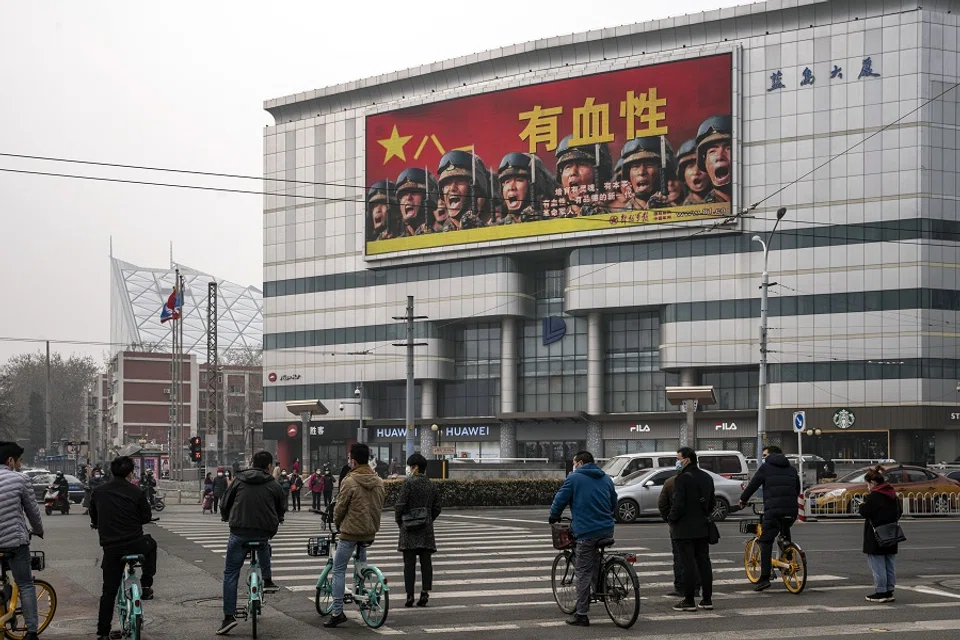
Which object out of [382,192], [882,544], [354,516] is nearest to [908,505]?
[882,544]

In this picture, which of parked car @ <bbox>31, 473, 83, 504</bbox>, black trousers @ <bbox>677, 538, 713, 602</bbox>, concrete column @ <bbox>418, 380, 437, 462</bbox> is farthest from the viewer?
concrete column @ <bbox>418, 380, 437, 462</bbox>

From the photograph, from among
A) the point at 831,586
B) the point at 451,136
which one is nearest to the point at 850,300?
the point at 451,136

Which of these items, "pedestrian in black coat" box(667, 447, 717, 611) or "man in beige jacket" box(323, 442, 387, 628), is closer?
"man in beige jacket" box(323, 442, 387, 628)

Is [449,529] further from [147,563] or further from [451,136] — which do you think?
[451,136]

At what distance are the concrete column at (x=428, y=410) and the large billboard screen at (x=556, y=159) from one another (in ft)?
32.4

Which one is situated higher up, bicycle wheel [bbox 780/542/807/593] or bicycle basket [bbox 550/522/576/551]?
bicycle basket [bbox 550/522/576/551]

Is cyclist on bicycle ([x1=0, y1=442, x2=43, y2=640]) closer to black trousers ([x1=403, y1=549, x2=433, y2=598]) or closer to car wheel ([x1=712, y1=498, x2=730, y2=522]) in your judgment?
black trousers ([x1=403, y1=549, x2=433, y2=598])

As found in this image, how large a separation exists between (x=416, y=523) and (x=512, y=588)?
8.62 ft

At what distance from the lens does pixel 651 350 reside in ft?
258

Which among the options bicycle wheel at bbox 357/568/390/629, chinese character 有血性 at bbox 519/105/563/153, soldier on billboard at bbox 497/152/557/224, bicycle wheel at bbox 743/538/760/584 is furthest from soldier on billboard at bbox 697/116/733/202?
bicycle wheel at bbox 357/568/390/629

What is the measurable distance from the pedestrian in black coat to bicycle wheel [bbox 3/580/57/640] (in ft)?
23.9

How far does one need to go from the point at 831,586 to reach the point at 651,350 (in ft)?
202

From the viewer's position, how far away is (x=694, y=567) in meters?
14.9

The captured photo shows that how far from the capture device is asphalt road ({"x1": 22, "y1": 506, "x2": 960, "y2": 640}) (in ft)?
44.2
